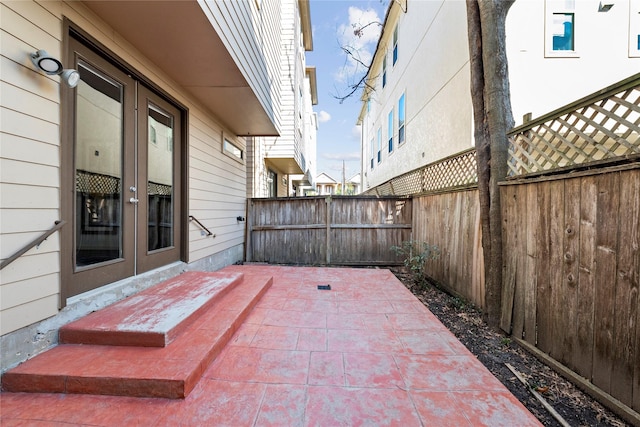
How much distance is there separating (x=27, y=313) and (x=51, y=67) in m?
1.64

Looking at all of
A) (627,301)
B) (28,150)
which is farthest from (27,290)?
(627,301)

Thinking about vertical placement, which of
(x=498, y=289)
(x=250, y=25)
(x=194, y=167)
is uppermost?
(x=250, y=25)

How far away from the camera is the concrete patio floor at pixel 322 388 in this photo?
1477mm

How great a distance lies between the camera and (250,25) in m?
3.65

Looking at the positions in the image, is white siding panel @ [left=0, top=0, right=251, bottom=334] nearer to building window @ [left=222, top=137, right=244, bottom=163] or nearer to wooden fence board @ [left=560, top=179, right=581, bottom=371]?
building window @ [left=222, top=137, right=244, bottom=163]

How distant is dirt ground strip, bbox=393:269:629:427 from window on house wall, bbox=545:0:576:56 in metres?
4.50

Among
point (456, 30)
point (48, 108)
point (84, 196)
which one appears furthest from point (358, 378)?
point (456, 30)

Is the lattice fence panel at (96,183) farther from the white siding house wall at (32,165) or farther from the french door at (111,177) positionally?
the white siding house wall at (32,165)

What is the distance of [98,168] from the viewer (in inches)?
96.3

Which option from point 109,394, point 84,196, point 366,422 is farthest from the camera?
point 84,196

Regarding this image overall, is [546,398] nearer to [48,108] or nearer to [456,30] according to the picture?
[48,108]

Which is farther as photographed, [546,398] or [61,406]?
[546,398]

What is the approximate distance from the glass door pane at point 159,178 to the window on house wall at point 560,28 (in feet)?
19.7

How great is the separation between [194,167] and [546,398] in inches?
173
